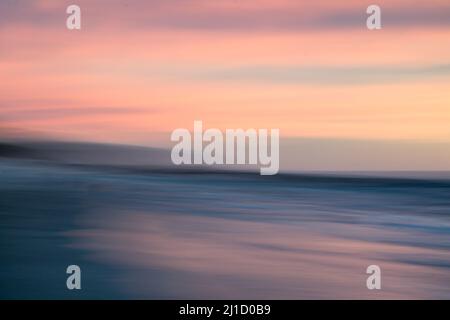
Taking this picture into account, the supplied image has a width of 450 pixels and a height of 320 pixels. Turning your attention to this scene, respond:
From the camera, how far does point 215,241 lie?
4.84 m

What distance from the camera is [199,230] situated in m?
5.23

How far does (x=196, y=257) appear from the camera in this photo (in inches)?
172

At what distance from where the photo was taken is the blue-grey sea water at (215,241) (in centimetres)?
381

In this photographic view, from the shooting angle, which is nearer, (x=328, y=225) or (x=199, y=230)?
(x=199, y=230)

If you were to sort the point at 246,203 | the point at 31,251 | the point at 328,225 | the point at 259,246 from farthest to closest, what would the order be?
the point at 246,203, the point at 328,225, the point at 259,246, the point at 31,251

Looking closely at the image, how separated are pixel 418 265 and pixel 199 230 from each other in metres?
1.50

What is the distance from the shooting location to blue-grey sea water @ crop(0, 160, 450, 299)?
12.5 ft
